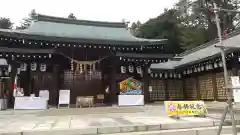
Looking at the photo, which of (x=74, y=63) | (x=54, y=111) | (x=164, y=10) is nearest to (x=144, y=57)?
(x=74, y=63)

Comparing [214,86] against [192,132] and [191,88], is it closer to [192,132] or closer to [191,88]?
[191,88]

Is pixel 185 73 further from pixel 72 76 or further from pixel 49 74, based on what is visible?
pixel 49 74

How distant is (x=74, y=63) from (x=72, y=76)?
112 centimetres

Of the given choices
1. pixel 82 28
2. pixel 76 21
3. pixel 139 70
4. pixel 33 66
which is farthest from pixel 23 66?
pixel 139 70

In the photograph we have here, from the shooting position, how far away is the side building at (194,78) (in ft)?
53.2

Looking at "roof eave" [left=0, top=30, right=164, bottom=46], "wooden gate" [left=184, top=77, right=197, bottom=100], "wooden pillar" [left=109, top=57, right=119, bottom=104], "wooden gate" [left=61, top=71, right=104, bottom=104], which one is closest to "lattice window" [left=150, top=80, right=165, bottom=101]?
"wooden gate" [left=184, top=77, right=197, bottom=100]

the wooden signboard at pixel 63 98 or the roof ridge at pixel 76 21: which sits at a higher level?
the roof ridge at pixel 76 21

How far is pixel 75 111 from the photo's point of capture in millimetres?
11789

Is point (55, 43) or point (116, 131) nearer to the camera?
point (116, 131)

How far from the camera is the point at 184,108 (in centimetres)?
873

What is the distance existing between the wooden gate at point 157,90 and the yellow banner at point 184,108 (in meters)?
10.3

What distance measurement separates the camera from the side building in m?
16.2

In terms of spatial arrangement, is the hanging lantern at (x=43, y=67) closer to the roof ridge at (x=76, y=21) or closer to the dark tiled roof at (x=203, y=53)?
the roof ridge at (x=76, y=21)

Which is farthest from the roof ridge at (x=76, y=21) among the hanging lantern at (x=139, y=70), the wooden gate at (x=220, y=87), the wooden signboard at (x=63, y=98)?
the wooden gate at (x=220, y=87)
